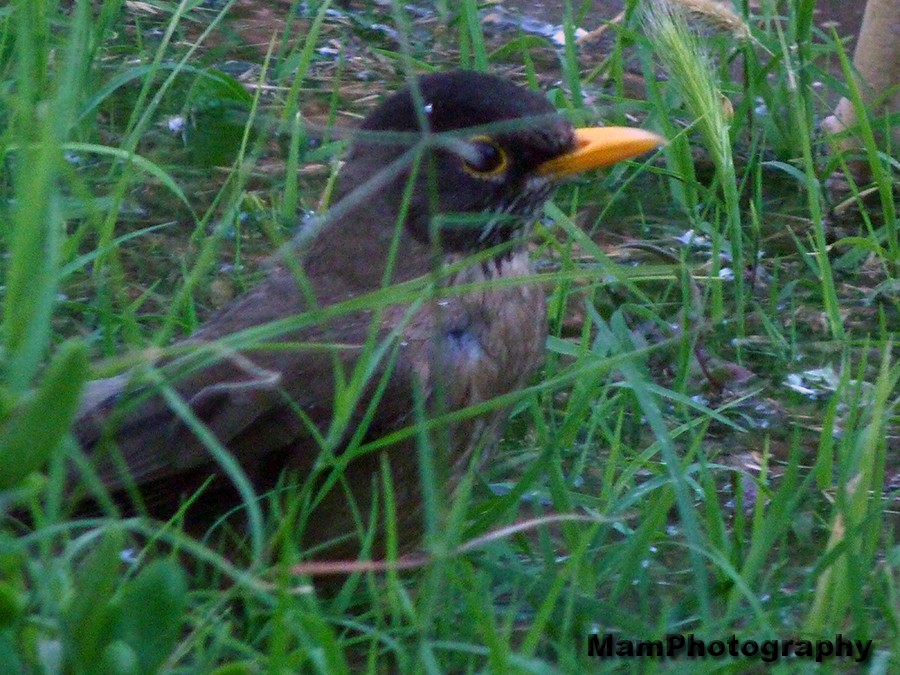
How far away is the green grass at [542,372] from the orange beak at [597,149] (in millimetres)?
189

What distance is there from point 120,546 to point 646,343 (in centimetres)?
227

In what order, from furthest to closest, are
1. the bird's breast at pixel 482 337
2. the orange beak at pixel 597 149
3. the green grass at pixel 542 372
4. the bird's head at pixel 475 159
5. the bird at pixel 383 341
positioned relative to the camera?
the orange beak at pixel 597 149 < the bird's head at pixel 475 159 < the bird's breast at pixel 482 337 < the bird at pixel 383 341 < the green grass at pixel 542 372

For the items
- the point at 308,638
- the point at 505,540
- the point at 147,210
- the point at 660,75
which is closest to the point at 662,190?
the point at 660,75

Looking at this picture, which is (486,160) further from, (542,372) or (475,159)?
(542,372)

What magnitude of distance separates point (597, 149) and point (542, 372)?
66cm

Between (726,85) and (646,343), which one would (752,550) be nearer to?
(646,343)

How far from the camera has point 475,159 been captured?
3361 mm

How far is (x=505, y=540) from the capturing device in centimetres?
314

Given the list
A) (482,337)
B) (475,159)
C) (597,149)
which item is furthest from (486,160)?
(482,337)

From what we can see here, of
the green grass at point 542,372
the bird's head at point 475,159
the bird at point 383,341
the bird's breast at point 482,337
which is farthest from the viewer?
the bird's head at point 475,159

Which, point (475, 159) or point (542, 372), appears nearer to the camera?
point (475, 159)

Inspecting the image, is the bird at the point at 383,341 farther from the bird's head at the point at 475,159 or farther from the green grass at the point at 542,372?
the green grass at the point at 542,372

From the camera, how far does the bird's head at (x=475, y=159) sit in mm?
3312

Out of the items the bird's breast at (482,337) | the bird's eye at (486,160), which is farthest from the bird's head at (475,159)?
the bird's breast at (482,337)
